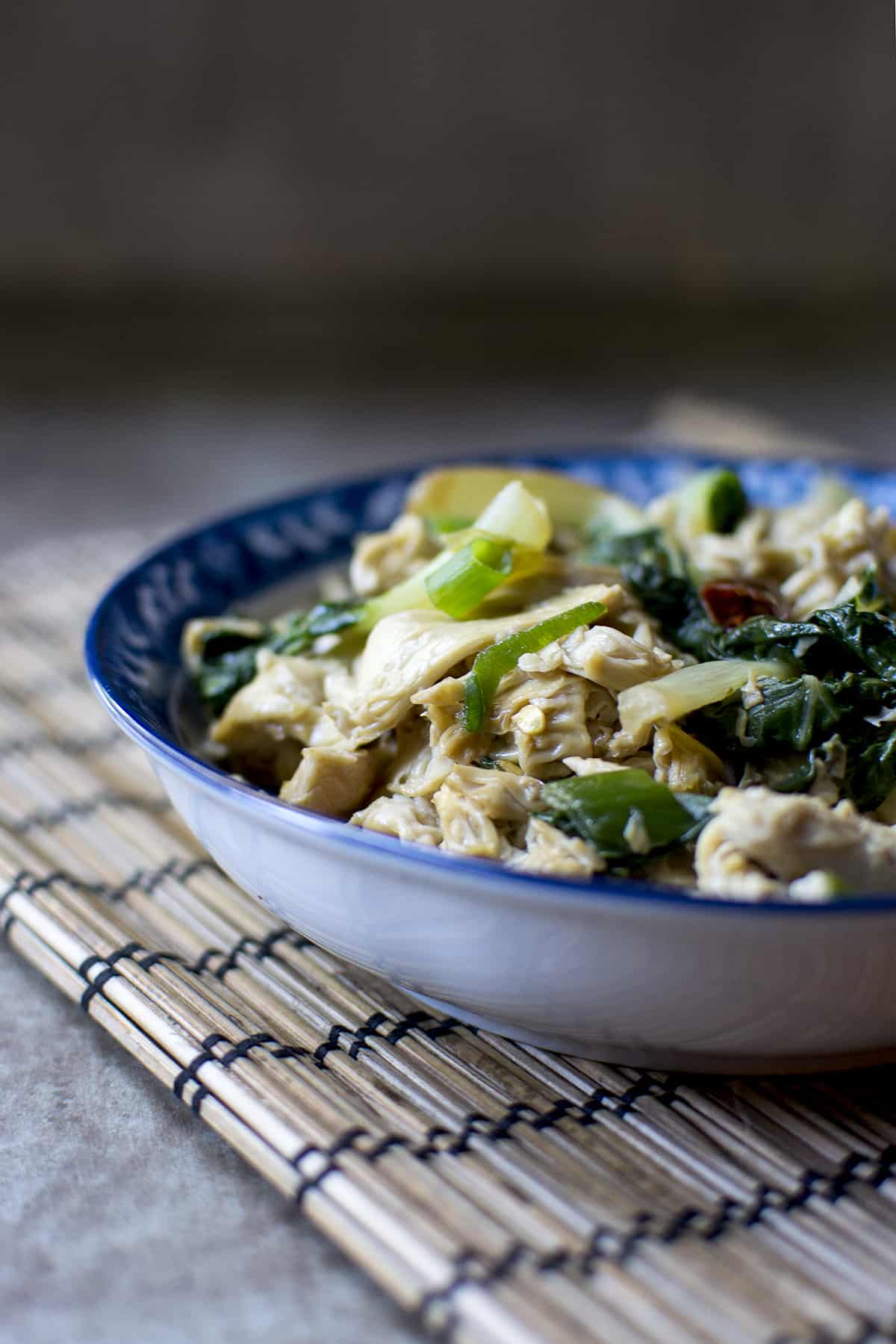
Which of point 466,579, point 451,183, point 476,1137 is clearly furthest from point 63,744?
point 451,183

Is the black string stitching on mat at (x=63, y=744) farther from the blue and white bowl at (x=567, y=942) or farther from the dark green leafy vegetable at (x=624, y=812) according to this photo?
the dark green leafy vegetable at (x=624, y=812)

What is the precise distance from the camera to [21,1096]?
249cm

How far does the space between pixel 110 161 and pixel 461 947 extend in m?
9.63

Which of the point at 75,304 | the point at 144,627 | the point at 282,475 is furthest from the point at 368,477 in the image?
the point at 75,304

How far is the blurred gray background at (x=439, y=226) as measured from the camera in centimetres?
883

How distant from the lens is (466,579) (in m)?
2.66

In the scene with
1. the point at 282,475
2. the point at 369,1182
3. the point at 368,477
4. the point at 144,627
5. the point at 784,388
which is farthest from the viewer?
the point at 784,388

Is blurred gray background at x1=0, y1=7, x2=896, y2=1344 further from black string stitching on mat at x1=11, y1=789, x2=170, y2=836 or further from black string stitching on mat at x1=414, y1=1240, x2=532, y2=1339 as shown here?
black string stitching on mat at x1=414, y1=1240, x2=532, y2=1339

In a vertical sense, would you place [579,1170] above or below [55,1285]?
above

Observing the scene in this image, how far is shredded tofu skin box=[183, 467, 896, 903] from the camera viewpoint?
2.13m

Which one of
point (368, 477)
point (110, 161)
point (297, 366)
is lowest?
point (297, 366)

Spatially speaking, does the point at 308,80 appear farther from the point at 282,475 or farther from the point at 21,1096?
the point at 21,1096

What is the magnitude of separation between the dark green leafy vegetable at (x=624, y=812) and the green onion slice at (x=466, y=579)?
56 cm

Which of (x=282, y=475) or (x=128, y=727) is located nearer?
(x=128, y=727)
